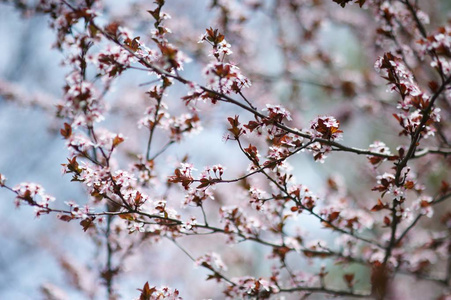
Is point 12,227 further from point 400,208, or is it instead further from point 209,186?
point 400,208

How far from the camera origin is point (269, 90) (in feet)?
18.0

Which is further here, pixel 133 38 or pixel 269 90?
pixel 269 90

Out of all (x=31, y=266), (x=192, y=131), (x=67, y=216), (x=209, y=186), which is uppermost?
(x=31, y=266)

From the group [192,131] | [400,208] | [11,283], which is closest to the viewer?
[400,208]

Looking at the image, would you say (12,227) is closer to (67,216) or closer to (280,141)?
(67,216)

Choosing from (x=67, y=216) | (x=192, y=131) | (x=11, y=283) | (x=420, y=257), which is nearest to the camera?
(x=67, y=216)

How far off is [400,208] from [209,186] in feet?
3.74

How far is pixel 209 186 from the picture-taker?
6.61 feet

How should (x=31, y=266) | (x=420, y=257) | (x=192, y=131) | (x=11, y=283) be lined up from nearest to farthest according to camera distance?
(x=192, y=131), (x=420, y=257), (x=11, y=283), (x=31, y=266)

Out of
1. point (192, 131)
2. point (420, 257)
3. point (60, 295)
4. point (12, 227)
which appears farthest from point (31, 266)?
point (420, 257)

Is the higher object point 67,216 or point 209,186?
point 209,186

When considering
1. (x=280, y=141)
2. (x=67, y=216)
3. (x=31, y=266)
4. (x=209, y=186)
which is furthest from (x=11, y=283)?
(x=280, y=141)

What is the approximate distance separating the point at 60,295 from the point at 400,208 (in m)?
2.96

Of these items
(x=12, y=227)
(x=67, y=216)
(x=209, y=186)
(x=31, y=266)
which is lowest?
(x=67, y=216)
